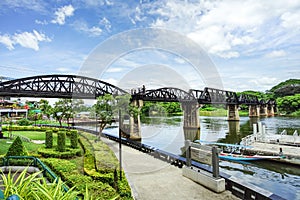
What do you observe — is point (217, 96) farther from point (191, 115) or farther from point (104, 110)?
point (104, 110)

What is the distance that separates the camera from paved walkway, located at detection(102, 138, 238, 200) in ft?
26.5

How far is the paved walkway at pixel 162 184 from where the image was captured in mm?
8062

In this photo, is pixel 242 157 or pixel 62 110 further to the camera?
pixel 62 110

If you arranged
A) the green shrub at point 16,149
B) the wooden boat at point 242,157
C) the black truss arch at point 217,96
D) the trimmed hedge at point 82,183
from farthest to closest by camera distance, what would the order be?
the black truss arch at point 217,96, the wooden boat at point 242,157, the green shrub at point 16,149, the trimmed hedge at point 82,183

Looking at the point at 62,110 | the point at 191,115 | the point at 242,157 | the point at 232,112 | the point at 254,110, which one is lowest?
the point at 242,157

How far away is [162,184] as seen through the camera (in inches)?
367

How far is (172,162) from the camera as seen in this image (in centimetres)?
1241

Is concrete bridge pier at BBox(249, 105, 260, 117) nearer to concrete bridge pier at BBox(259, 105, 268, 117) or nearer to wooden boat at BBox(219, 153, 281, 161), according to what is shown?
concrete bridge pier at BBox(259, 105, 268, 117)

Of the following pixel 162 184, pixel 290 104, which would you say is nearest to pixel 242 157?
pixel 162 184

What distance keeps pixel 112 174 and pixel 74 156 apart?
291 inches

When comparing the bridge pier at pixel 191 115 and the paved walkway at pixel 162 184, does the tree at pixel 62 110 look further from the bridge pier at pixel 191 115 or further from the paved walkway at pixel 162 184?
the bridge pier at pixel 191 115

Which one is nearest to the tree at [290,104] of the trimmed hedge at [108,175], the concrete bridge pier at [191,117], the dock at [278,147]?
the concrete bridge pier at [191,117]

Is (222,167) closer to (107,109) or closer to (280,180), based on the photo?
(280,180)

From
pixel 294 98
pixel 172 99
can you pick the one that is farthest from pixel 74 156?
pixel 294 98
